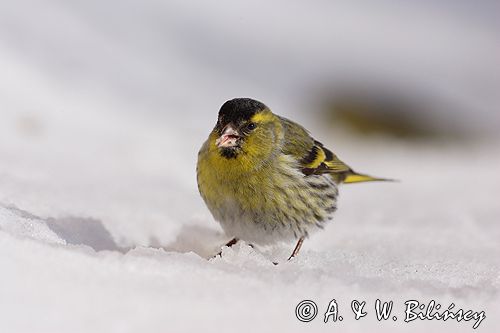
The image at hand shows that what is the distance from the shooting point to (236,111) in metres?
2.89

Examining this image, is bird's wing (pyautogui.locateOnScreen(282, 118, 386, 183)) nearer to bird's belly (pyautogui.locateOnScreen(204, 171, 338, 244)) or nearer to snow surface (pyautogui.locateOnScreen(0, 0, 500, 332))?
bird's belly (pyautogui.locateOnScreen(204, 171, 338, 244))

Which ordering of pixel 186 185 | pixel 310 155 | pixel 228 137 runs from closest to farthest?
pixel 228 137, pixel 310 155, pixel 186 185

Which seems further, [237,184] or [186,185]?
[186,185]

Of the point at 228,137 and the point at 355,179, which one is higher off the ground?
the point at 355,179

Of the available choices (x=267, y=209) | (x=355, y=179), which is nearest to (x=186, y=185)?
(x=355, y=179)

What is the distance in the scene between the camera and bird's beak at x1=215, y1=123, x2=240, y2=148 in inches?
112

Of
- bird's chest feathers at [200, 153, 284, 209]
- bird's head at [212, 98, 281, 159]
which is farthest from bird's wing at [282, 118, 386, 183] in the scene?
bird's chest feathers at [200, 153, 284, 209]

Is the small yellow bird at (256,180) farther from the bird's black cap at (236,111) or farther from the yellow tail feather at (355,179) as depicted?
the yellow tail feather at (355,179)

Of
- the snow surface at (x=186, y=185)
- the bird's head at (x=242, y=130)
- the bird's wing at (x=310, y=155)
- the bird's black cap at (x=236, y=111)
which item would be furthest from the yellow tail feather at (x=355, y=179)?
the bird's black cap at (x=236, y=111)

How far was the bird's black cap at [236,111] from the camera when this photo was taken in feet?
9.45

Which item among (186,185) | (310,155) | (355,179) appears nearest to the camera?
(310,155)

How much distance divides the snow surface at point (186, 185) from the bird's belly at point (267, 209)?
0.12 metres

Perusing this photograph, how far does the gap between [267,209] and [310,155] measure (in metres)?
0.49

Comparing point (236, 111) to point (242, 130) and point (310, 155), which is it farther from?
point (310, 155)
